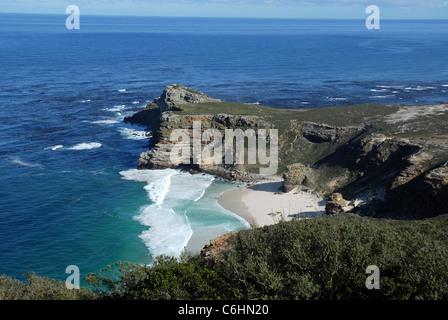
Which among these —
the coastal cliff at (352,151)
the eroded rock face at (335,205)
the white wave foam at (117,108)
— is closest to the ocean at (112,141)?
the white wave foam at (117,108)

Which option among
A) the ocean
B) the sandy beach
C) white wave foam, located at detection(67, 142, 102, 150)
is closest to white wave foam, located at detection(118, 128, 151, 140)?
the ocean

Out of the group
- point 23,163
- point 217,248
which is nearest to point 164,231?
point 217,248

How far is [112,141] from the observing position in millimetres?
80562

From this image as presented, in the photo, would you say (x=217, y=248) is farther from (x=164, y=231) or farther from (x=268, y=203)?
(x=268, y=203)

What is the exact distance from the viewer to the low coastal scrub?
20.0 meters

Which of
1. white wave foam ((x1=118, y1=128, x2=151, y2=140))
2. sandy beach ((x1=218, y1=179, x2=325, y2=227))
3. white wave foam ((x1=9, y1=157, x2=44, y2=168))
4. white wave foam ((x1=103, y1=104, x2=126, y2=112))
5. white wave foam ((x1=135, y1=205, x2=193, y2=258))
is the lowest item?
white wave foam ((x1=135, y1=205, x2=193, y2=258))

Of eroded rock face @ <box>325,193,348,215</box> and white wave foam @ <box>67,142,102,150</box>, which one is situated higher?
white wave foam @ <box>67,142,102,150</box>

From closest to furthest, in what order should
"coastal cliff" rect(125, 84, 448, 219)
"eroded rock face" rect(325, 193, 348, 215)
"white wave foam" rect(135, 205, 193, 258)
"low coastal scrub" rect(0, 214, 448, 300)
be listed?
1. "low coastal scrub" rect(0, 214, 448, 300)
2. "white wave foam" rect(135, 205, 193, 258)
3. "coastal cliff" rect(125, 84, 448, 219)
4. "eroded rock face" rect(325, 193, 348, 215)

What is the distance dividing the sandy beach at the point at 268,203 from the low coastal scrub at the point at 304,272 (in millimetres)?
24184

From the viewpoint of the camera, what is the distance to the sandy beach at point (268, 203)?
50.1 m

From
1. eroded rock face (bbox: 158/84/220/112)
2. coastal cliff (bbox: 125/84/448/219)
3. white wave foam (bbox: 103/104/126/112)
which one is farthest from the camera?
white wave foam (bbox: 103/104/126/112)

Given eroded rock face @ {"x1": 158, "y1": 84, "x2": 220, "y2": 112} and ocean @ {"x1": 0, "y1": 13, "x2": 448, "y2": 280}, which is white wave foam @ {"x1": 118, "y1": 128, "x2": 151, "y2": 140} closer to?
ocean @ {"x1": 0, "y1": 13, "x2": 448, "y2": 280}

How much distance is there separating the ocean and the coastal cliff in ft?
29.5
